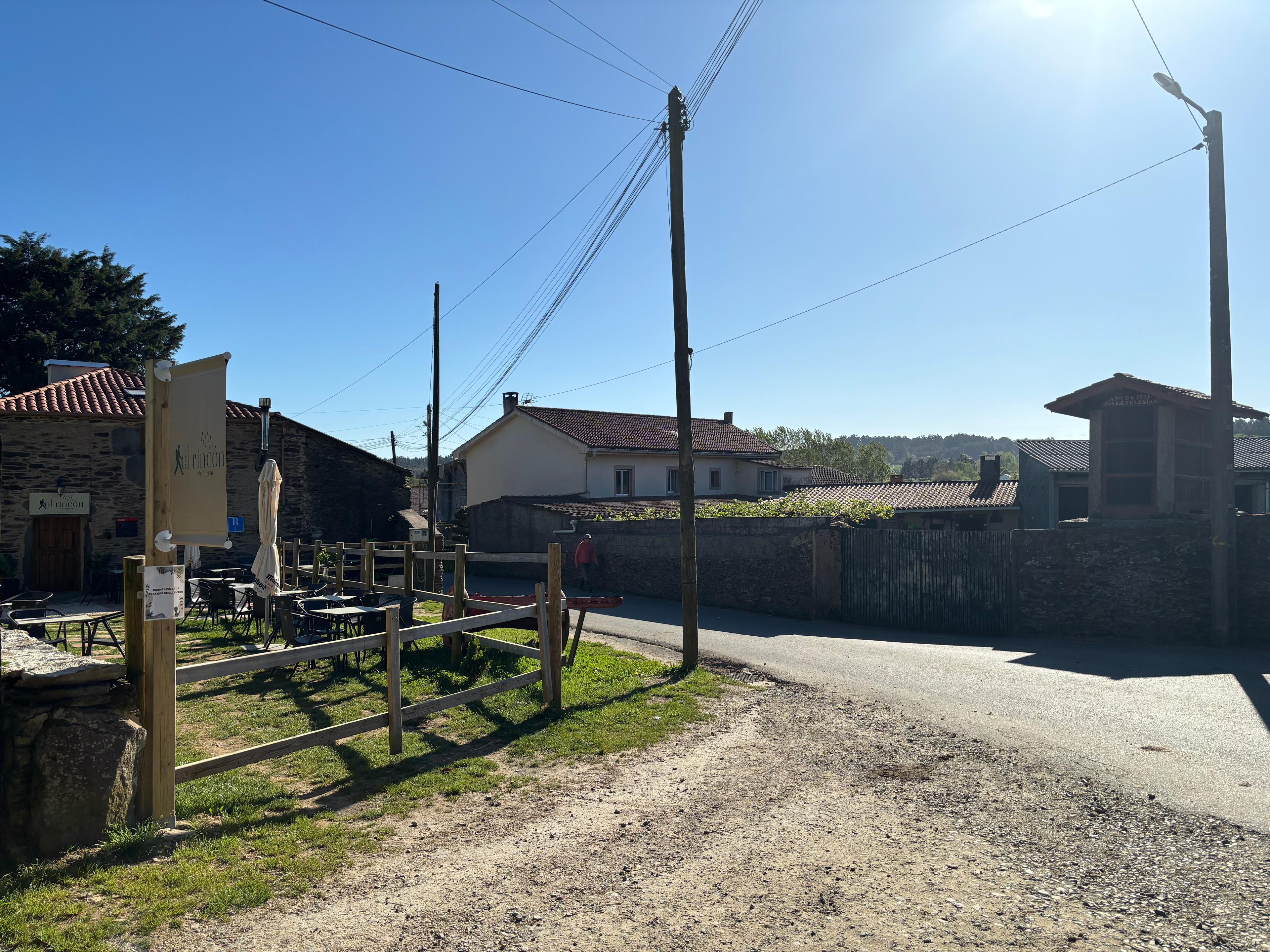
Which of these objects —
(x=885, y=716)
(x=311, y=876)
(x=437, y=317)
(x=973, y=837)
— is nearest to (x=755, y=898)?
(x=973, y=837)

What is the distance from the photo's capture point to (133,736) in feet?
14.3

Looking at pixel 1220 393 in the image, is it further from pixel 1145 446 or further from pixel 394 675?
pixel 394 675

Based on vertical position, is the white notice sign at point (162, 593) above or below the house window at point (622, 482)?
below

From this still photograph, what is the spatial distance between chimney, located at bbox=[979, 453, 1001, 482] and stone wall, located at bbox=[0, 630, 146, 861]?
3456 centimetres

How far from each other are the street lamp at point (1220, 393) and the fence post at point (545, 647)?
33.3ft

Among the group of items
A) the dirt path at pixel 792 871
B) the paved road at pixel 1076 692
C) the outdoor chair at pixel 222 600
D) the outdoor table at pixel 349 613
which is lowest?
the paved road at pixel 1076 692

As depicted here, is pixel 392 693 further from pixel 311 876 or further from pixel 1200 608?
pixel 1200 608

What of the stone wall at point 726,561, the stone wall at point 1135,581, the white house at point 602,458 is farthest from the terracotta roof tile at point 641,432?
the stone wall at point 1135,581

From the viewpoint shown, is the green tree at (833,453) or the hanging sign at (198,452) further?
the green tree at (833,453)

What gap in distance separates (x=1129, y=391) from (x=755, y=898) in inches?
567

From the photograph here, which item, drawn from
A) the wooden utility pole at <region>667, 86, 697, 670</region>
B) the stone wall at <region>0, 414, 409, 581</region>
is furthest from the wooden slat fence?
the stone wall at <region>0, 414, 409, 581</region>

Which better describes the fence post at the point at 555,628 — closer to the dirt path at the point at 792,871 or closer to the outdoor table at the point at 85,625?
the dirt path at the point at 792,871

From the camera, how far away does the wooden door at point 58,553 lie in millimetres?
19938

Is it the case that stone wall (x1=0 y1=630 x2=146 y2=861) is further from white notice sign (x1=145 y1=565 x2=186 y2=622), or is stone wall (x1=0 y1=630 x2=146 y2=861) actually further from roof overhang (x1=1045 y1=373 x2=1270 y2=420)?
roof overhang (x1=1045 y1=373 x2=1270 y2=420)
